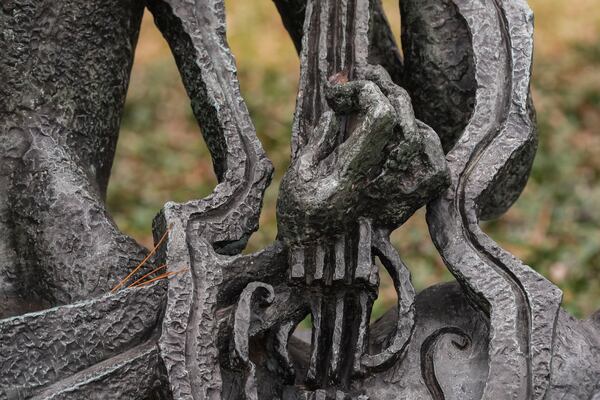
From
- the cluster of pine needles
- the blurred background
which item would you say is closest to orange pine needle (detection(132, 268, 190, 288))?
the cluster of pine needles

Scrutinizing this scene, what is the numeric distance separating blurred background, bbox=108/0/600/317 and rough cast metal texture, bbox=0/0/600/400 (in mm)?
1684

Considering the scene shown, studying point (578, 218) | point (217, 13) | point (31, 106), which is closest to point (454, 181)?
point (217, 13)

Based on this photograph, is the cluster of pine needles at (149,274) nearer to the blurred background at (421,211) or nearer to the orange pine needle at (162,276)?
the orange pine needle at (162,276)

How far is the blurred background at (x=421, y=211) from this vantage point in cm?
442

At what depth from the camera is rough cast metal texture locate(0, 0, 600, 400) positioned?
2.08m

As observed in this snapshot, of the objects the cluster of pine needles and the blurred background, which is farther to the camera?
the blurred background

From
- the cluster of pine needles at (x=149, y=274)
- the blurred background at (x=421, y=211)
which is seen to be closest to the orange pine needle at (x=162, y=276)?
the cluster of pine needles at (x=149, y=274)

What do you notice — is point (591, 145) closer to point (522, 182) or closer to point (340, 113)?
point (522, 182)

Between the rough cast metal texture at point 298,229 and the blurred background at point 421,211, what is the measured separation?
5.53 ft

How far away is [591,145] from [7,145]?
334cm

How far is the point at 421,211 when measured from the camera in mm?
4953

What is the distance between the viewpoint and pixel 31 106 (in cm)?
246

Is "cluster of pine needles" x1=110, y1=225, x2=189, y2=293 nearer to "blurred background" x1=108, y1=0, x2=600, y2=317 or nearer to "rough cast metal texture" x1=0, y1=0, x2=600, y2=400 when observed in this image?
"rough cast metal texture" x1=0, y1=0, x2=600, y2=400

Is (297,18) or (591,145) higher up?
(591,145)
